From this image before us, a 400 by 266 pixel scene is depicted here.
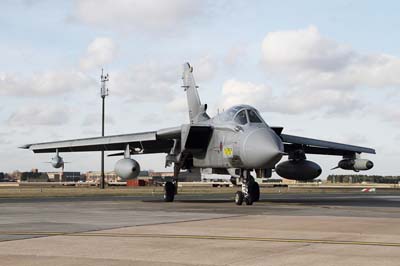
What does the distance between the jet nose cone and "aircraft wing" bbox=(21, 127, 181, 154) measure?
459cm

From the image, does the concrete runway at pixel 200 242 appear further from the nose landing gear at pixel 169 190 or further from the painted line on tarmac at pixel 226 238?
the nose landing gear at pixel 169 190

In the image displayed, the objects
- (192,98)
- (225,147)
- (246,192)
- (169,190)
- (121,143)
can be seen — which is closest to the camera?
(246,192)

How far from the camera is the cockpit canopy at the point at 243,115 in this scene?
888 inches

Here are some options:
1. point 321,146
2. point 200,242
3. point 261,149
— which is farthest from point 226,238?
point 321,146

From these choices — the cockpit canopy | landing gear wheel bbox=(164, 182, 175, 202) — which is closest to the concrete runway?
the cockpit canopy

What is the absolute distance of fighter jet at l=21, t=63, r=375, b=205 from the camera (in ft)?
70.9

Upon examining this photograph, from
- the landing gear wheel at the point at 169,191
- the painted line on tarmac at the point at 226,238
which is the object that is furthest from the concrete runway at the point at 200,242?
the landing gear wheel at the point at 169,191

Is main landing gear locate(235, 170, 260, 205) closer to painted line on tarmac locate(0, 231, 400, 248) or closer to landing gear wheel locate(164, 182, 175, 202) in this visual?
landing gear wheel locate(164, 182, 175, 202)

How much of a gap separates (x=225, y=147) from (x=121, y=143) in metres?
6.46

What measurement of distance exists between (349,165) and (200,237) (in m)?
19.2

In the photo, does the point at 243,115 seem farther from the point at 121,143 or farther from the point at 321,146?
the point at 121,143

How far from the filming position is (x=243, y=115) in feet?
74.6

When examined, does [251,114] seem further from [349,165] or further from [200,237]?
[200,237]

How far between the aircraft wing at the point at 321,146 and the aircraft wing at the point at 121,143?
5.28 metres
